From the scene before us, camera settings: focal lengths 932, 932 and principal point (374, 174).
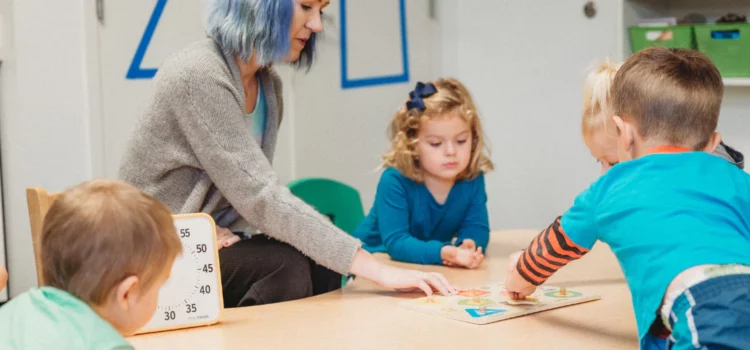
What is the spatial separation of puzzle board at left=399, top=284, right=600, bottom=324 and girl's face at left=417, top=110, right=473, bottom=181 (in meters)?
0.50

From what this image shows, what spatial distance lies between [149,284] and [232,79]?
82 centimetres

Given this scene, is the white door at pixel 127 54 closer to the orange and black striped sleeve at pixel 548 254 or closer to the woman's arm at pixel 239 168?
the woman's arm at pixel 239 168

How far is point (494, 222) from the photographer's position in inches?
148

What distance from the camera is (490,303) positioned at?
1578 mm

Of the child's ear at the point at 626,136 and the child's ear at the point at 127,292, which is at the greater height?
the child's ear at the point at 626,136

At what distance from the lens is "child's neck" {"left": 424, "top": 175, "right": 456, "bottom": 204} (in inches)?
87.1

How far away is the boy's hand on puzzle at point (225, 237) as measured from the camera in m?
1.88

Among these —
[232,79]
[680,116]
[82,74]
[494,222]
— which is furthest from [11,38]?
[680,116]

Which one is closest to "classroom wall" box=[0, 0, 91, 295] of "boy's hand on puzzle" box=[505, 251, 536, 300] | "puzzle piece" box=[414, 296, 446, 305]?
"puzzle piece" box=[414, 296, 446, 305]

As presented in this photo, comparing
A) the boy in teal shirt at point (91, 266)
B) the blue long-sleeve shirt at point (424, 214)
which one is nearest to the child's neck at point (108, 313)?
the boy in teal shirt at point (91, 266)

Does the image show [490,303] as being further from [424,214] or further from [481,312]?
[424,214]

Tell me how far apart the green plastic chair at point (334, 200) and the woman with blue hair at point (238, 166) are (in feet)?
1.88

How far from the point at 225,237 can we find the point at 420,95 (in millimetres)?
610

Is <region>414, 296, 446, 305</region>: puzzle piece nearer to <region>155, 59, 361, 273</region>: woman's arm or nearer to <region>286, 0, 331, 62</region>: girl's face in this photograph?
<region>155, 59, 361, 273</region>: woman's arm
